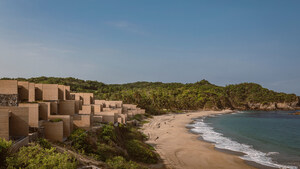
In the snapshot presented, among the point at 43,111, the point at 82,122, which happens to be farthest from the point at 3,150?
the point at 82,122

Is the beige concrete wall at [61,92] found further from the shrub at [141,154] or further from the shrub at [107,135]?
the shrub at [141,154]

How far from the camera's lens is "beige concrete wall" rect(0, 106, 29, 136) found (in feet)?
43.5

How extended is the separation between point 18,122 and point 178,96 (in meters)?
115

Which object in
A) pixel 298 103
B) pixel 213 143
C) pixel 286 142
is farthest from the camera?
pixel 298 103

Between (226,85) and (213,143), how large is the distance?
15947 centimetres

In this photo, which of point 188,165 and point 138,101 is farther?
point 138,101

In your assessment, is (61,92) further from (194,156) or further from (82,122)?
(194,156)

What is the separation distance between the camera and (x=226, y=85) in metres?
183

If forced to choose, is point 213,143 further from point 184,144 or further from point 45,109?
point 45,109

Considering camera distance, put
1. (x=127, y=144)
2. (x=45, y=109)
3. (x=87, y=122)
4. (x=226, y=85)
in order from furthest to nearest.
Result: (x=226, y=85) → (x=127, y=144) → (x=87, y=122) → (x=45, y=109)

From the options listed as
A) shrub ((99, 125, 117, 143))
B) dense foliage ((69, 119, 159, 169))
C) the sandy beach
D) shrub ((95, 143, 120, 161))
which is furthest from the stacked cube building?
the sandy beach

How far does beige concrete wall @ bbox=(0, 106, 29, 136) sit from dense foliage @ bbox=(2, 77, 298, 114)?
66184 millimetres

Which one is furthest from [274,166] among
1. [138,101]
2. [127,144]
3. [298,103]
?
[298,103]

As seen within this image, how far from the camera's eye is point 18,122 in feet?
43.9
